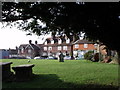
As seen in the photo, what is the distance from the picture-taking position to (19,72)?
14.4 m

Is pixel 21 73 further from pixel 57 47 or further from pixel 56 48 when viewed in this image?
pixel 56 48

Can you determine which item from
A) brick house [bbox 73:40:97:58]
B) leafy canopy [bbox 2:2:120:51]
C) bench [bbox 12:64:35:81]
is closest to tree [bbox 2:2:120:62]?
leafy canopy [bbox 2:2:120:51]

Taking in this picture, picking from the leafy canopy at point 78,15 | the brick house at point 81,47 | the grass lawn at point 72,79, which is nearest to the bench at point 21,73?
the grass lawn at point 72,79

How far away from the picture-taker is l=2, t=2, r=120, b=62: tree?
9.33 metres

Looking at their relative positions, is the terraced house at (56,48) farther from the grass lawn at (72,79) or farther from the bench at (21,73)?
the bench at (21,73)

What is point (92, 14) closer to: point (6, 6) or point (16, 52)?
point (6, 6)

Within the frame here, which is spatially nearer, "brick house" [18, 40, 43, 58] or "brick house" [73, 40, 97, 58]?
"brick house" [73, 40, 97, 58]

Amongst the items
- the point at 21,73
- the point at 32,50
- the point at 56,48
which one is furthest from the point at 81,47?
the point at 21,73

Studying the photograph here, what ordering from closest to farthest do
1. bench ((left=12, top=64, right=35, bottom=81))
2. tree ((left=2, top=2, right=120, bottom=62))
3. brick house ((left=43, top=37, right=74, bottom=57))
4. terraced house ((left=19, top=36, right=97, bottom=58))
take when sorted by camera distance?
tree ((left=2, top=2, right=120, bottom=62))
bench ((left=12, top=64, right=35, bottom=81))
terraced house ((left=19, top=36, right=97, bottom=58))
brick house ((left=43, top=37, right=74, bottom=57))

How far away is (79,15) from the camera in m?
9.28

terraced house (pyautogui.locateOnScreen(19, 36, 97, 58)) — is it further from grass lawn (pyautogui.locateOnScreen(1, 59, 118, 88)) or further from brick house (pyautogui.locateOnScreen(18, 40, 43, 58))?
grass lawn (pyautogui.locateOnScreen(1, 59, 118, 88))

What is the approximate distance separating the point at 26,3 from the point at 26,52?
102m

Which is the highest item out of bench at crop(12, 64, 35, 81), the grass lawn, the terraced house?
the terraced house

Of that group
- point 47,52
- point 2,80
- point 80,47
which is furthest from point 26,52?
point 2,80
